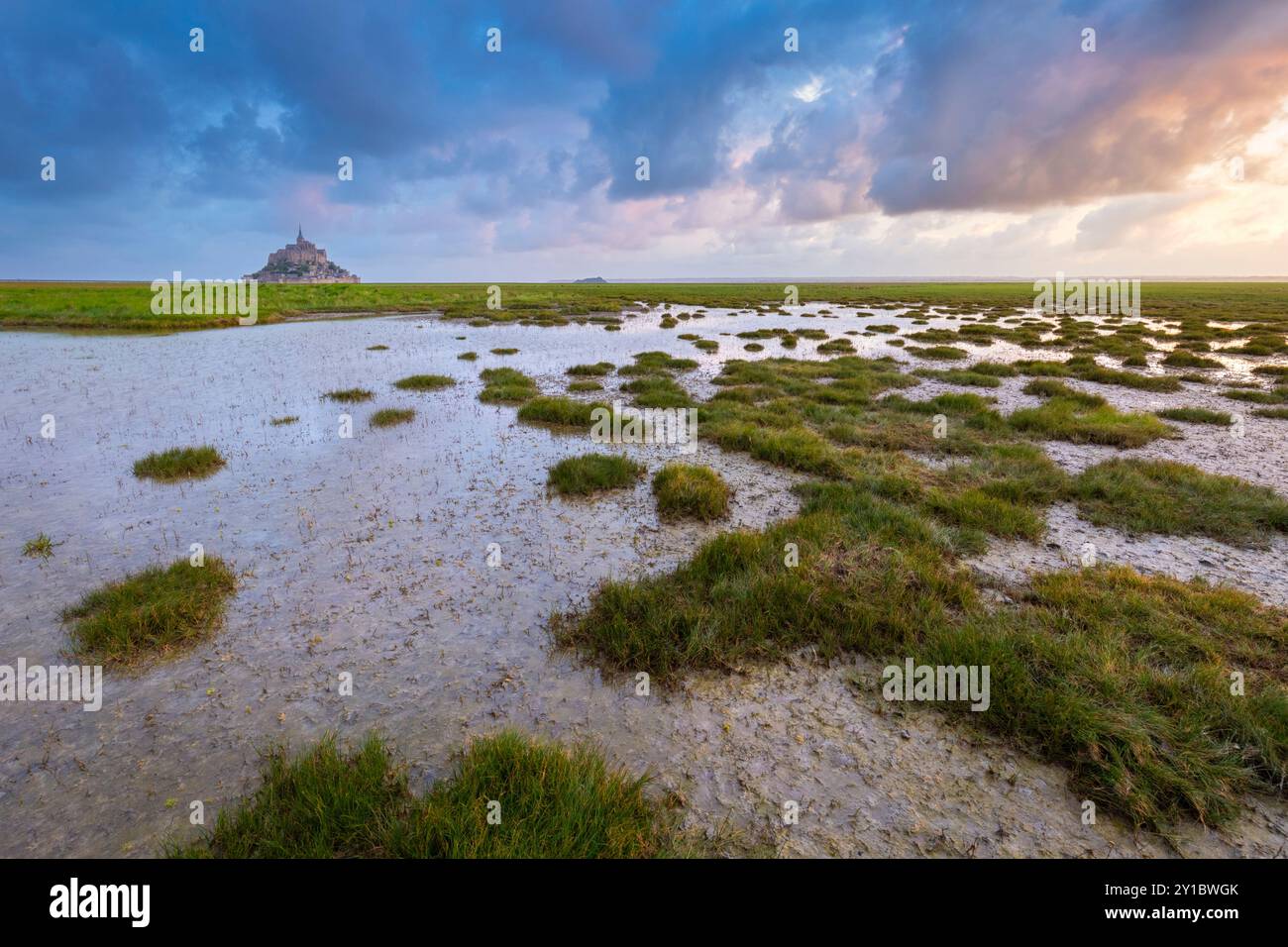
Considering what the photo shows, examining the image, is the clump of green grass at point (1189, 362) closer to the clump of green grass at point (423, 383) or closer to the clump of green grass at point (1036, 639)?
the clump of green grass at point (1036, 639)

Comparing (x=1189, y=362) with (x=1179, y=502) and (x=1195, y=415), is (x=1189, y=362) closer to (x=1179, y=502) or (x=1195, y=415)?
(x=1195, y=415)

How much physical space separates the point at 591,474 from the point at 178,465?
8317 mm

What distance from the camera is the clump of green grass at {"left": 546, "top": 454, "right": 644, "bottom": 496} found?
10.1 m

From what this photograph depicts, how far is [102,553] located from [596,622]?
715cm

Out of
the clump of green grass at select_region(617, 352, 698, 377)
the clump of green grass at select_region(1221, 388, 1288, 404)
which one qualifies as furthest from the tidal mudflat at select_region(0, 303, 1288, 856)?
the clump of green grass at select_region(617, 352, 698, 377)

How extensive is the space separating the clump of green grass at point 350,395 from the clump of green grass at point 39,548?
10069 mm

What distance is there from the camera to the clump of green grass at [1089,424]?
43.5ft

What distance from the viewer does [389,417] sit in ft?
49.4

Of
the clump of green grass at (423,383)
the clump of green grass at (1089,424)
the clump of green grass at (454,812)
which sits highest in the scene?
the clump of green grass at (423,383)

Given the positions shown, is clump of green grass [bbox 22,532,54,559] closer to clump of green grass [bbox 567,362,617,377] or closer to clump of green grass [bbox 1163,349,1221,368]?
clump of green grass [bbox 567,362,617,377]

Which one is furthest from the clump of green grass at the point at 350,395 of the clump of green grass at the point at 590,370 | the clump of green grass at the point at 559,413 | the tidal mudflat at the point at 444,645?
the clump of green grass at the point at 590,370

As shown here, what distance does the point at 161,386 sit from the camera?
1923cm

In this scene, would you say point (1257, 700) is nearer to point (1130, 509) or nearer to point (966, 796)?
point (966, 796)
